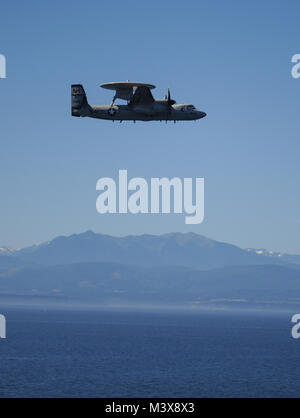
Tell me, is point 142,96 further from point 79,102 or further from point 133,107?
point 79,102

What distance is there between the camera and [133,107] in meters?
95.8

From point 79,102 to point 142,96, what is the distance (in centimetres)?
885

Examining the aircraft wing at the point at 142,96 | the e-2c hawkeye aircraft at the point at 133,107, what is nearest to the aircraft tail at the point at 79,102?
the e-2c hawkeye aircraft at the point at 133,107

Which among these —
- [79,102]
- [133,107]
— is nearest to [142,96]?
[133,107]

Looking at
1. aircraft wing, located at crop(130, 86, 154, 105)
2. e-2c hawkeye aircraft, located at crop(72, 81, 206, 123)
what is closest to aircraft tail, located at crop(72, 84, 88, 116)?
e-2c hawkeye aircraft, located at crop(72, 81, 206, 123)

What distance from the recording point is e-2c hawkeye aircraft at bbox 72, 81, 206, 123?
313 feet

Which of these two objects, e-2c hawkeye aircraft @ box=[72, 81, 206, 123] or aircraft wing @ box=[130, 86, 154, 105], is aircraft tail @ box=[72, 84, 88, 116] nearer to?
e-2c hawkeye aircraft @ box=[72, 81, 206, 123]

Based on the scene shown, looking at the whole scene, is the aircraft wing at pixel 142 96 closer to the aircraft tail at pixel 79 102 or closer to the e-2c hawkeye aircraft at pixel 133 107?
the e-2c hawkeye aircraft at pixel 133 107

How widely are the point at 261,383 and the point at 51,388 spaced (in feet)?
176

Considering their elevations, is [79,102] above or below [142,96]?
below
